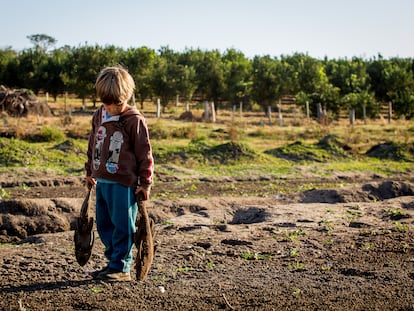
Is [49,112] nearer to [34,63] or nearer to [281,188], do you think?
[34,63]

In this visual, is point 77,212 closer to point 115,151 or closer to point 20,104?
point 115,151

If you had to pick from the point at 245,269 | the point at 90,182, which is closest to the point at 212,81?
the point at 245,269

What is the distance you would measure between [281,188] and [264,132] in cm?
1243

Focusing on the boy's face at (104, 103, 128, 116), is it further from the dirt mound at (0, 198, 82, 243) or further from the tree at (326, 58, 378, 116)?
the tree at (326, 58, 378, 116)

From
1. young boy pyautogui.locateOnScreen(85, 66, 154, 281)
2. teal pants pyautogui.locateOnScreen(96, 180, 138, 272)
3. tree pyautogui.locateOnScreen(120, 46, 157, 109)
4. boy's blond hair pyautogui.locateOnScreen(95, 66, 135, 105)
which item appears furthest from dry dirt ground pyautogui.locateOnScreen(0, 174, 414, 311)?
tree pyautogui.locateOnScreen(120, 46, 157, 109)

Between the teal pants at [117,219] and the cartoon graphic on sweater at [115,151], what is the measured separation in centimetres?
12

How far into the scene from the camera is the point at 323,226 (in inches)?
274

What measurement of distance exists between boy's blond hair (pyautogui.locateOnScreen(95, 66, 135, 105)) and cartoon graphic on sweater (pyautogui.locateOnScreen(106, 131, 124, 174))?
0.86ft

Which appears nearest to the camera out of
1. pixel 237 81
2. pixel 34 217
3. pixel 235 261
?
pixel 235 261

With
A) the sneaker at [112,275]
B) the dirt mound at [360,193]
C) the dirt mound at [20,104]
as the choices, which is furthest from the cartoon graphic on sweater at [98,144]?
the dirt mound at [20,104]

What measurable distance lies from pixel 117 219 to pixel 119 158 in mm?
479

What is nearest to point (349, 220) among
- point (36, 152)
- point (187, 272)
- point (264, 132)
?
point (187, 272)

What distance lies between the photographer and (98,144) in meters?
4.46

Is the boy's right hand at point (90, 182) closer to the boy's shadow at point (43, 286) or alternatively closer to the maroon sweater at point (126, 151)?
the maroon sweater at point (126, 151)
